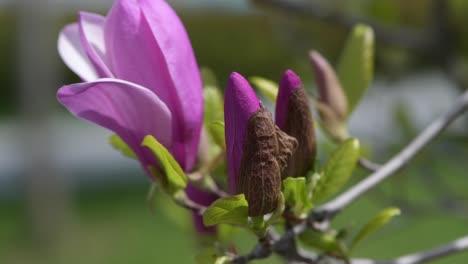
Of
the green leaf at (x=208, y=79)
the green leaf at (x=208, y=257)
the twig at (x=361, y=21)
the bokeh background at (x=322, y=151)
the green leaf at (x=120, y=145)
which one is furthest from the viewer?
the bokeh background at (x=322, y=151)

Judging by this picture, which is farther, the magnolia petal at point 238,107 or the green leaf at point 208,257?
the green leaf at point 208,257

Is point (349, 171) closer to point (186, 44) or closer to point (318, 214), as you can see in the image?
point (318, 214)

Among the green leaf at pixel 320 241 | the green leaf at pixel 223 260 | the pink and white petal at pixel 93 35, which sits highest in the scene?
the pink and white petal at pixel 93 35

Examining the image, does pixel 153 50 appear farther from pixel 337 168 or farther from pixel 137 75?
pixel 337 168

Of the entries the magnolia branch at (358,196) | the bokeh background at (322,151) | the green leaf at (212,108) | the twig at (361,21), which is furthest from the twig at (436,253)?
the twig at (361,21)

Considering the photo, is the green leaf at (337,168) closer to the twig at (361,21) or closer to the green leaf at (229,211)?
the green leaf at (229,211)

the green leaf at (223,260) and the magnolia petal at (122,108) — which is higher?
the magnolia petal at (122,108)

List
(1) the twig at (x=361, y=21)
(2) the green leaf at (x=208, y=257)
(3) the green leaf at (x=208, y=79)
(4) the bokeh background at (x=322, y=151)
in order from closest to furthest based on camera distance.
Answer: (2) the green leaf at (x=208, y=257)
(3) the green leaf at (x=208, y=79)
(1) the twig at (x=361, y=21)
(4) the bokeh background at (x=322, y=151)
